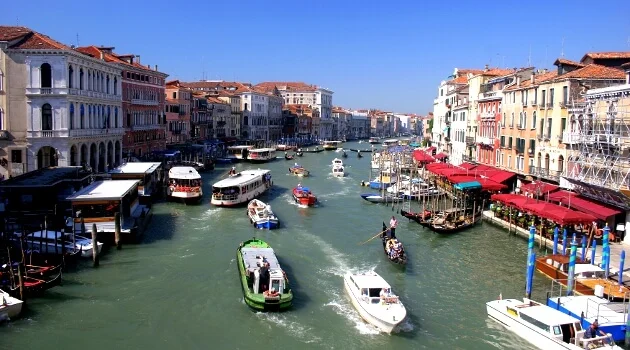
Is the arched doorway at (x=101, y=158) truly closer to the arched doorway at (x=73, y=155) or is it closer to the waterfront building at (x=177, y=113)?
the arched doorway at (x=73, y=155)

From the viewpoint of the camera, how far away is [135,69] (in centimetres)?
3791

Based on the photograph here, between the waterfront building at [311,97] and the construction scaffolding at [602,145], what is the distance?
78.9 metres

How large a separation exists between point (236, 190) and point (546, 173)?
13775mm

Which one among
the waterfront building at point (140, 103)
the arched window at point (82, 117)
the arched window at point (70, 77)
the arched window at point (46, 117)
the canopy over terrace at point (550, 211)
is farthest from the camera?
the waterfront building at point (140, 103)

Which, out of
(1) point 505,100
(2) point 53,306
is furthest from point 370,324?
(1) point 505,100

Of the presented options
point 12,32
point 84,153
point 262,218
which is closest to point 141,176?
point 84,153

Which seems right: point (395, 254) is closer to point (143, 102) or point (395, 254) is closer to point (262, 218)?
point (262, 218)

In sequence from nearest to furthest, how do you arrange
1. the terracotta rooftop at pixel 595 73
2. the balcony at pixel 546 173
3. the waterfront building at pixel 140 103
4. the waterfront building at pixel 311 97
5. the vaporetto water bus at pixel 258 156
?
the terracotta rooftop at pixel 595 73 → the balcony at pixel 546 173 → the waterfront building at pixel 140 103 → the vaporetto water bus at pixel 258 156 → the waterfront building at pixel 311 97

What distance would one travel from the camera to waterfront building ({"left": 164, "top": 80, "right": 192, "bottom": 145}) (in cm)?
5003

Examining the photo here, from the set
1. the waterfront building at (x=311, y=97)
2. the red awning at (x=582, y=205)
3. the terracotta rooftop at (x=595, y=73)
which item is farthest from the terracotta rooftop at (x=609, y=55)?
the waterfront building at (x=311, y=97)

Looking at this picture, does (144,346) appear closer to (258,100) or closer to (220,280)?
(220,280)

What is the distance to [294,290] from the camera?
15.0m

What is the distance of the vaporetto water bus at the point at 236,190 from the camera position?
26.4m

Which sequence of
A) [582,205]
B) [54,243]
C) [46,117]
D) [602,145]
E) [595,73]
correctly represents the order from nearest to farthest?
[54,243]
[582,205]
[602,145]
[595,73]
[46,117]
